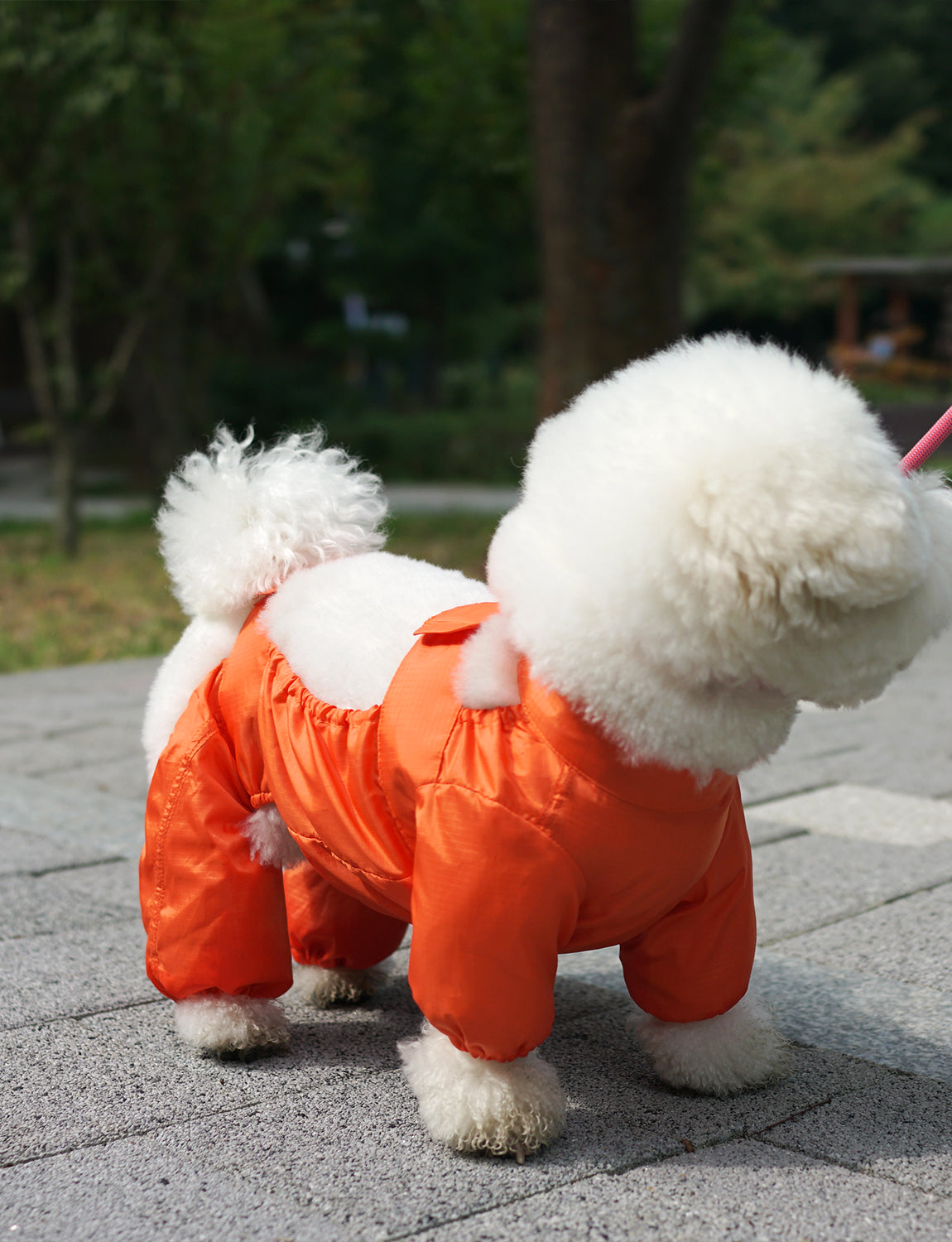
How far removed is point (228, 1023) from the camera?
218 centimetres

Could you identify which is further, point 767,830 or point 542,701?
point 767,830

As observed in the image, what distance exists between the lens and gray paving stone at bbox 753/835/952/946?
2838mm

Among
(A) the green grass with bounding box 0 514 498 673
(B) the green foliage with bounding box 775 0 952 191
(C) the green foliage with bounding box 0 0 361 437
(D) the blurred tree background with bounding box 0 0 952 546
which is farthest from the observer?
(B) the green foliage with bounding box 775 0 952 191

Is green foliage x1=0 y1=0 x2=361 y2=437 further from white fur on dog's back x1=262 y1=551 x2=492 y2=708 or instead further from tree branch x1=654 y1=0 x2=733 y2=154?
white fur on dog's back x1=262 y1=551 x2=492 y2=708

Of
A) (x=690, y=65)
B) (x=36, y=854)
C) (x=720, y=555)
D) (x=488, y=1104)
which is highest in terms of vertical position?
(x=690, y=65)

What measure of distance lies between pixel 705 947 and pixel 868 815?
1721 millimetres

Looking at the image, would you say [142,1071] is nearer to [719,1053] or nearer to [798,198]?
[719,1053]

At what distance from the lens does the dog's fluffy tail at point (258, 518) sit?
7.41 feet

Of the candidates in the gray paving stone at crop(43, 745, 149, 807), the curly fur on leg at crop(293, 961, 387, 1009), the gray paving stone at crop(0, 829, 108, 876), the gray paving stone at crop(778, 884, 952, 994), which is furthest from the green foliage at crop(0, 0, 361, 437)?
the gray paving stone at crop(778, 884, 952, 994)

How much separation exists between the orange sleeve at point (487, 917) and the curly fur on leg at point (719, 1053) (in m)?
0.34

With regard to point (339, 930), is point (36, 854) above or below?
below

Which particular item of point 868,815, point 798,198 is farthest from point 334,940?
point 798,198

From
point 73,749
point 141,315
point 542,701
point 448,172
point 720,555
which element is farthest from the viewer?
point 448,172

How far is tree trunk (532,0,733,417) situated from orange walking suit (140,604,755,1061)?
17.9ft
